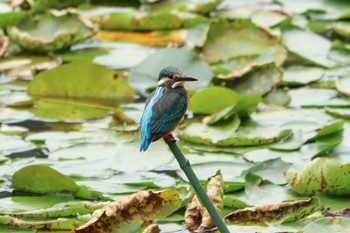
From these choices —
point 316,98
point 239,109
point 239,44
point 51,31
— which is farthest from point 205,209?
point 51,31

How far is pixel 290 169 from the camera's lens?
3.25m

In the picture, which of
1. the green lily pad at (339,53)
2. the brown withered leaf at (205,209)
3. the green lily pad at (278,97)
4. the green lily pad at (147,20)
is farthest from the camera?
the green lily pad at (147,20)

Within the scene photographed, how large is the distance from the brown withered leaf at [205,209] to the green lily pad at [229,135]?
75 centimetres

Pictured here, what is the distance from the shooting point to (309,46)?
509 centimetres

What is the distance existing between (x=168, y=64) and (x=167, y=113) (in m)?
2.52

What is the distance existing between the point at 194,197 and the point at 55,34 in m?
2.47

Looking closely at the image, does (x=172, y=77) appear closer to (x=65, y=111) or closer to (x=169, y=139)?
(x=169, y=139)

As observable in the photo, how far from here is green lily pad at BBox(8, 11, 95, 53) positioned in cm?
521

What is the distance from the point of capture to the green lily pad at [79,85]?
4527 mm

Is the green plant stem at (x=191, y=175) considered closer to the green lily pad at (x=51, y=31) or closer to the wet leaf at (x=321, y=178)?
the wet leaf at (x=321, y=178)

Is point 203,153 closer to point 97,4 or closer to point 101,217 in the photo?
point 101,217

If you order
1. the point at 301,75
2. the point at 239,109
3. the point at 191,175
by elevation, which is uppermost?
the point at 191,175

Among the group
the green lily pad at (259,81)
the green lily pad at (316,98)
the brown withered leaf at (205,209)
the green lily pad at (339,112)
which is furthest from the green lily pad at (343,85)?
the brown withered leaf at (205,209)

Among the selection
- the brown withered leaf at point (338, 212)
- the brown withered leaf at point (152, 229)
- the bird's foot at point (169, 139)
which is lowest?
the brown withered leaf at point (338, 212)
